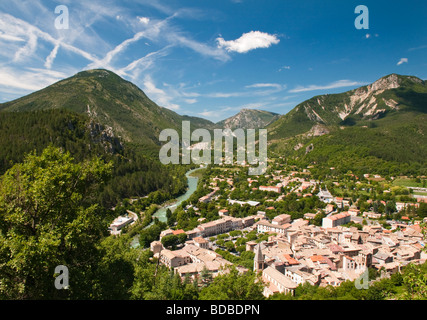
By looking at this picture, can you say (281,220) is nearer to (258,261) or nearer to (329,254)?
(329,254)

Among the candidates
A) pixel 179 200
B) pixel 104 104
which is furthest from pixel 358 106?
pixel 179 200

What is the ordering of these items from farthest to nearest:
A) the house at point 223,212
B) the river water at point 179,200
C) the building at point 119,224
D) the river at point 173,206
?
the river water at point 179,200 < the house at point 223,212 < the building at point 119,224 < the river at point 173,206

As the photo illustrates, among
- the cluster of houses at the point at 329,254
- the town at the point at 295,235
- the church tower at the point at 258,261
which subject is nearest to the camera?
the cluster of houses at the point at 329,254

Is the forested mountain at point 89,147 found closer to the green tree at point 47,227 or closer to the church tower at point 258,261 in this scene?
the green tree at point 47,227

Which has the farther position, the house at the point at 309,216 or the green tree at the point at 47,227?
the house at the point at 309,216

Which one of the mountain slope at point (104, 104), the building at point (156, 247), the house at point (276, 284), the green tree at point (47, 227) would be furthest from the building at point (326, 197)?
the mountain slope at point (104, 104)

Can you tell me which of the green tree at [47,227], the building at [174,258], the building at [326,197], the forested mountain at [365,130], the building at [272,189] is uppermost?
the forested mountain at [365,130]
